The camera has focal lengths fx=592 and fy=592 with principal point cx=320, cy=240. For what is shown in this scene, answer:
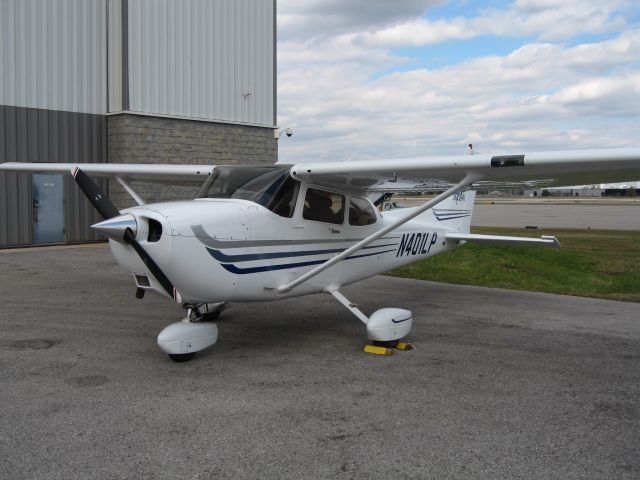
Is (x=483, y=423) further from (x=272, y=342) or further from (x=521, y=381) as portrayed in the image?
(x=272, y=342)

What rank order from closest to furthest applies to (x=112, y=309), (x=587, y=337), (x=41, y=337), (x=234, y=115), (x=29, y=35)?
1. (x=41, y=337)
2. (x=587, y=337)
3. (x=112, y=309)
4. (x=29, y=35)
5. (x=234, y=115)

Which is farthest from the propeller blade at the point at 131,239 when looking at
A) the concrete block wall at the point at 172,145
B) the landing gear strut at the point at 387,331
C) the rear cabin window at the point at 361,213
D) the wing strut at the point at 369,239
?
the concrete block wall at the point at 172,145

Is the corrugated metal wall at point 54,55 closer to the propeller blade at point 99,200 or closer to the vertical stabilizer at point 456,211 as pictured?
the propeller blade at point 99,200

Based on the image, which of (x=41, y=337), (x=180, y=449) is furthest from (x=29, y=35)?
(x=180, y=449)

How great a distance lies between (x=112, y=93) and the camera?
52.7ft

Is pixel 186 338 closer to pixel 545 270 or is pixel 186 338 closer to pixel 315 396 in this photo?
pixel 315 396

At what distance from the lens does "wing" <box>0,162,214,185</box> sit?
7723 millimetres

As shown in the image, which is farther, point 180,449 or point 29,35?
point 29,35

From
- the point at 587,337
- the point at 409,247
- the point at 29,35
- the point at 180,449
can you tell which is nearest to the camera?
the point at 180,449

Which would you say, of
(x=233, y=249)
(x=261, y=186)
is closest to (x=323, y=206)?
(x=261, y=186)

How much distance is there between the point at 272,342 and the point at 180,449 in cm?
284

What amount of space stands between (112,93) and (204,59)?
9.40 ft

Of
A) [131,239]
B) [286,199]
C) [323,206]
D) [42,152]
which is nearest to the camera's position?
[131,239]

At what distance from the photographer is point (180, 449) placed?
3.65 metres
